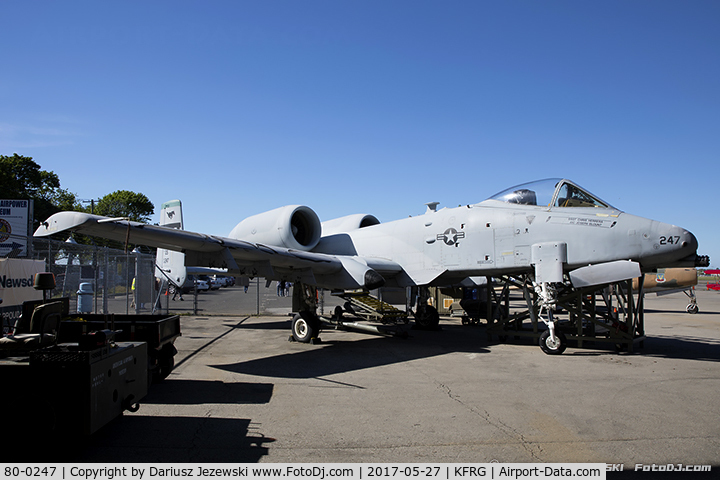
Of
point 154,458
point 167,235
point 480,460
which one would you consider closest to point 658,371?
point 480,460

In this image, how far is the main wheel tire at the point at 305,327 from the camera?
11.5 meters

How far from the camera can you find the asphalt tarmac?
4277 millimetres

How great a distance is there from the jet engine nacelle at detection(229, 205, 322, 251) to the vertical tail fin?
281 centimetres

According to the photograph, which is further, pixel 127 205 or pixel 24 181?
pixel 127 205

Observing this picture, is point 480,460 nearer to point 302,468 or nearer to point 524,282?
point 302,468

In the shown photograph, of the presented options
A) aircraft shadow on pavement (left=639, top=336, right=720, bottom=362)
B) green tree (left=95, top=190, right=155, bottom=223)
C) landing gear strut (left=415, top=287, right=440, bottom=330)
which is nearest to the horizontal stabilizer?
aircraft shadow on pavement (left=639, top=336, right=720, bottom=362)

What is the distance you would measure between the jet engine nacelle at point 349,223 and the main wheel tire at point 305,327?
399 centimetres

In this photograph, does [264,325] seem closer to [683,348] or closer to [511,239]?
[511,239]

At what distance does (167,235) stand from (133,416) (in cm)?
359

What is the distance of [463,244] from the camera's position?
11.0m

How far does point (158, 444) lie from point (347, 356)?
5651 millimetres

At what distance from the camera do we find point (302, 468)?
387 cm

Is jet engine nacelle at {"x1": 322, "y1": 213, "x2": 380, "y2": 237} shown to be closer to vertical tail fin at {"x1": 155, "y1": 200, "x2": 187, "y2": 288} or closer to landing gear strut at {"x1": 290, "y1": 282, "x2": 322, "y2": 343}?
landing gear strut at {"x1": 290, "y1": 282, "x2": 322, "y2": 343}
